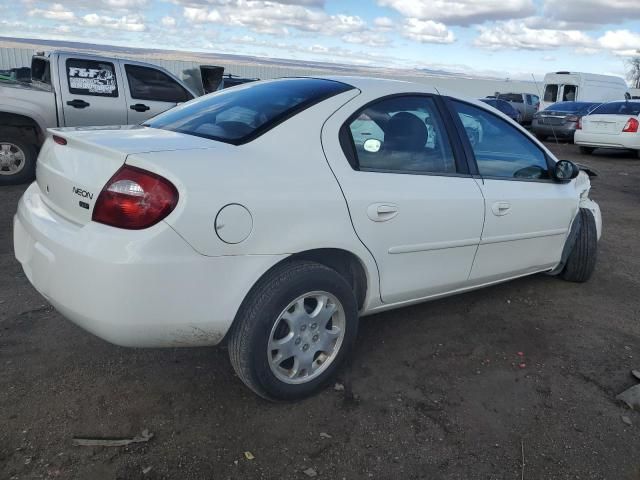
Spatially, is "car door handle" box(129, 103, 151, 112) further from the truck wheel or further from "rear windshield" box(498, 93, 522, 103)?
"rear windshield" box(498, 93, 522, 103)

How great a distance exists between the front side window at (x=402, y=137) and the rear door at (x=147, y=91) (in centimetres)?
554

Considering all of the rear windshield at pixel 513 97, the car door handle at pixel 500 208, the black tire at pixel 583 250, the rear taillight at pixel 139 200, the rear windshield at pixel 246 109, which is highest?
the rear windshield at pixel 513 97

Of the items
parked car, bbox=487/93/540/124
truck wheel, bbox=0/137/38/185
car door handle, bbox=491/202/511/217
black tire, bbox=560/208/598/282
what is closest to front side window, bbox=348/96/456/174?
car door handle, bbox=491/202/511/217

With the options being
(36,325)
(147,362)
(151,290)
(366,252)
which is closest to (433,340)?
(366,252)

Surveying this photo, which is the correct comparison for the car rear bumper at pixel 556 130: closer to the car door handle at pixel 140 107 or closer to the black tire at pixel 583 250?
the car door handle at pixel 140 107

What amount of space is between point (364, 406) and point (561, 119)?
52.6 feet

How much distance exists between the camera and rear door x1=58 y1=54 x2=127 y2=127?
7.45 m

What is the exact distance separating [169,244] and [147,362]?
1.18 metres

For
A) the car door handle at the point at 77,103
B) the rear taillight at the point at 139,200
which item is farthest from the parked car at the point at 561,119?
the rear taillight at the point at 139,200

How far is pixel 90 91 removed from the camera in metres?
7.62

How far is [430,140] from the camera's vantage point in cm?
324

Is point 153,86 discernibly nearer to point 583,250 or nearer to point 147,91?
point 147,91

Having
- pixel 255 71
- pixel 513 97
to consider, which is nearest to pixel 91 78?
pixel 513 97

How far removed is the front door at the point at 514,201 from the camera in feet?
11.4
